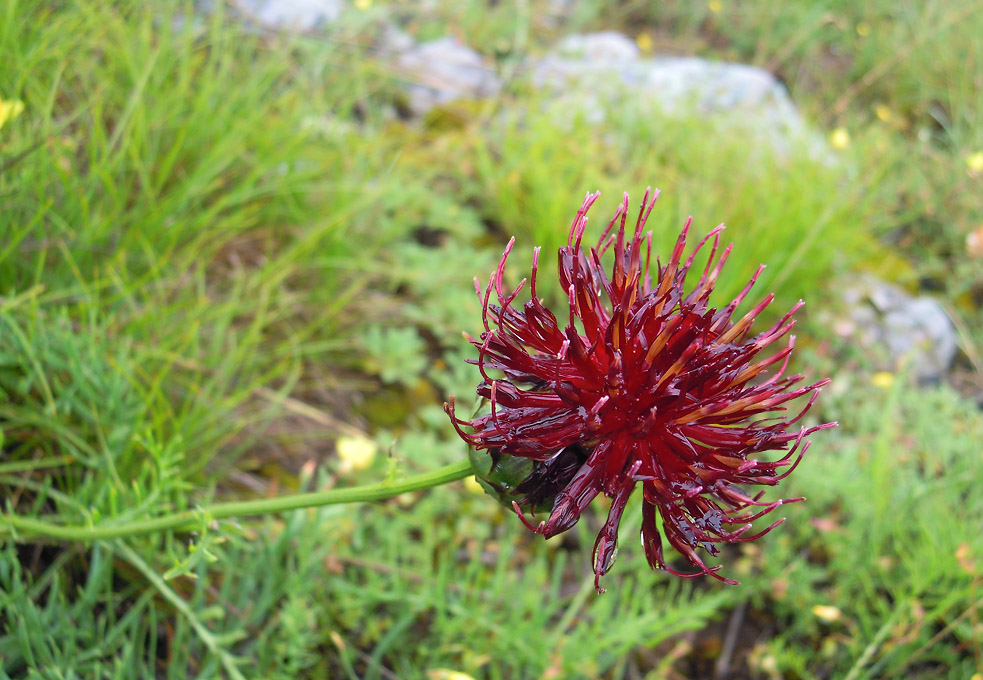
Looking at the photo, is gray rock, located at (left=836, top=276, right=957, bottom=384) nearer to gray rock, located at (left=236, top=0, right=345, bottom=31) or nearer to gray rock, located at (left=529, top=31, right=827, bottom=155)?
gray rock, located at (left=529, top=31, right=827, bottom=155)

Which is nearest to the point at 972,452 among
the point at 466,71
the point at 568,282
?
the point at 568,282

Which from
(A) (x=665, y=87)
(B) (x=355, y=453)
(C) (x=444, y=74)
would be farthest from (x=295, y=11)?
(B) (x=355, y=453)

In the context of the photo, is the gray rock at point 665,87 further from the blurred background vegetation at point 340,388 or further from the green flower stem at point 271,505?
the green flower stem at point 271,505

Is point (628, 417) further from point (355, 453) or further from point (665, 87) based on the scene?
point (665, 87)

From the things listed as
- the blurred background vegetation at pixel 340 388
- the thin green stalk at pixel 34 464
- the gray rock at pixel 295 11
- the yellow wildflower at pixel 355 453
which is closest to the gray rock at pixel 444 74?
the blurred background vegetation at pixel 340 388

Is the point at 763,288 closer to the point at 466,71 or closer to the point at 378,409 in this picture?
the point at 378,409

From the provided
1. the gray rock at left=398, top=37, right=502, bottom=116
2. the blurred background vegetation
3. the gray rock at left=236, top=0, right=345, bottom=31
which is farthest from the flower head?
the gray rock at left=236, top=0, right=345, bottom=31
